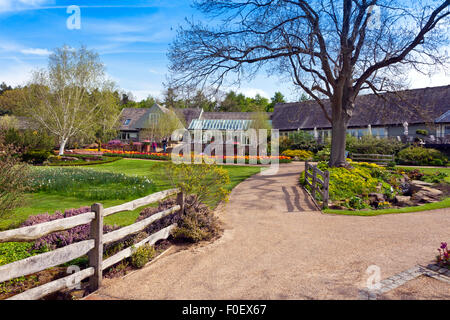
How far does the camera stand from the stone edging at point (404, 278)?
163 inches

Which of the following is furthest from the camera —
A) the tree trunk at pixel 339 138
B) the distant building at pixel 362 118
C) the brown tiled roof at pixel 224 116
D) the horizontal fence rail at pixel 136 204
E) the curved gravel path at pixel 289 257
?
the brown tiled roof at pixel 224 116

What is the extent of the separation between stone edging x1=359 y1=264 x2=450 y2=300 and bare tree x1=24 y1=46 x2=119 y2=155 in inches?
1193

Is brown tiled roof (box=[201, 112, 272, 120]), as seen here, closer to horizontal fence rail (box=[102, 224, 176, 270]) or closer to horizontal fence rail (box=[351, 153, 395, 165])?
horizontal fence rail (box=[351, 153, 395, 165])

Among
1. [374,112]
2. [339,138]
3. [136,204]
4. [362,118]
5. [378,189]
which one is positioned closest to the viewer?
[136,204]

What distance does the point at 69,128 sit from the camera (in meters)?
30.0

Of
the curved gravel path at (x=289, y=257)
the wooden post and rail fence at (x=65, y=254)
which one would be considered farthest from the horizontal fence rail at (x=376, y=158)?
the wooden post and rail fence at (x=65, y=254)

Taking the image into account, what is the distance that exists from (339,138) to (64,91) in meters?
25.9

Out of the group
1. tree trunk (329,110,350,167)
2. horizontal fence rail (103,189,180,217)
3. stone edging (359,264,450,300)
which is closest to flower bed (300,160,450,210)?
tree trunk (329,110,350,167)

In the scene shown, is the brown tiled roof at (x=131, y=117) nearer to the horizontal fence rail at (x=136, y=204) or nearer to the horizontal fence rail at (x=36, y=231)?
the horizontal fence rail at (x=136, y=204)

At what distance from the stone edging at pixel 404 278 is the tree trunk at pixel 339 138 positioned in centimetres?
1215

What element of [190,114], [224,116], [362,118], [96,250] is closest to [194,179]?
[96,250]

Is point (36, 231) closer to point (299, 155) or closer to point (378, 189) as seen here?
point (378, 189)

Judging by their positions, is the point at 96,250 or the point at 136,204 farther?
the point at 136,204

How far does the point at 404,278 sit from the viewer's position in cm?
463
